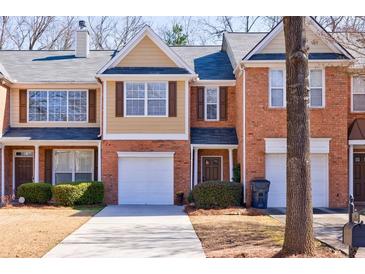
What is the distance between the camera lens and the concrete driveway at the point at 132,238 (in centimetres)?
1217

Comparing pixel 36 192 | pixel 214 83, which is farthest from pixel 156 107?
pixel 36 192

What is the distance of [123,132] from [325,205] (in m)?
8.83

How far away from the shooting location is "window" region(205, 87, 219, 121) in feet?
85.2

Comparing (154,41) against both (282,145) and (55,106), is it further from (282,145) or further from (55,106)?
(282,145)

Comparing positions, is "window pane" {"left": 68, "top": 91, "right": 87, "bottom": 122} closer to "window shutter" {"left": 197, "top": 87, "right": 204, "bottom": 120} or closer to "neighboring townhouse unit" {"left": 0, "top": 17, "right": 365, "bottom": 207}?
"neighboring townhouse unit" {"left": 0, "top": 17, "right": 365, "bottom": 207}

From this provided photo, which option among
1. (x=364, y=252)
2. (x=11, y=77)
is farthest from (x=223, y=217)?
(x=11, y=77)

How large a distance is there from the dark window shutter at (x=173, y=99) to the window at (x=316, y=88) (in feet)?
18.4

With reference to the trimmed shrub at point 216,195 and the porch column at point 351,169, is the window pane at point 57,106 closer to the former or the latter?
the trimmed shrub at point 216,195

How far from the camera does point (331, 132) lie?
2269 cm

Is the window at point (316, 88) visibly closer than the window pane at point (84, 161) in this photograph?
Yes

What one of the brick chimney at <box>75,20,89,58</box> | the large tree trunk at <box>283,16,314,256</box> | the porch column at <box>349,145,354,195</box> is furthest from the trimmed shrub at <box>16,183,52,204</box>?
the large tree trunk at <box>283,16,314,256</box>

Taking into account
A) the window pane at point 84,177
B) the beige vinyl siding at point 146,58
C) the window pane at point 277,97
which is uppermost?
the beige vinyl siding at point 146,58

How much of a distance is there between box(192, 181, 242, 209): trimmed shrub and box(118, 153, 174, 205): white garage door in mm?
2594

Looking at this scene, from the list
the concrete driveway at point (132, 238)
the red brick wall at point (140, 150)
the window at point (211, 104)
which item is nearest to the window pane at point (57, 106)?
the red brick wall at point (140, 150)
